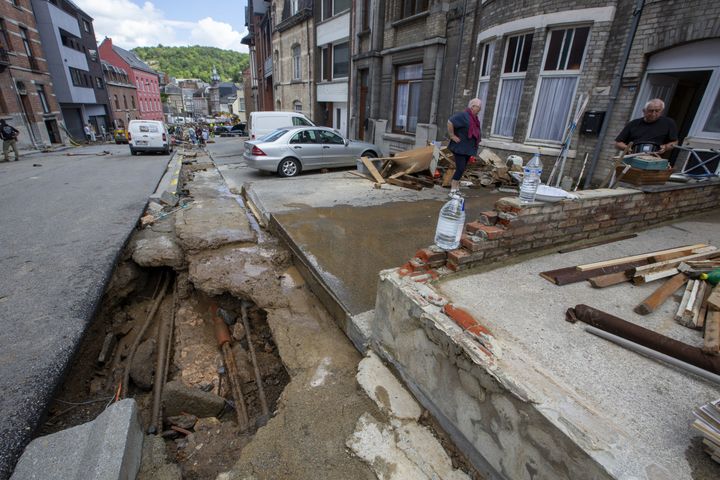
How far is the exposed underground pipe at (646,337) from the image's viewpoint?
68.4 inches

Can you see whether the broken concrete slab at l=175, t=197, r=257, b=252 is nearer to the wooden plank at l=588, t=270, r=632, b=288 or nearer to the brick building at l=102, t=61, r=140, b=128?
the wooden plank at l=588, t=270, r=632, b=288

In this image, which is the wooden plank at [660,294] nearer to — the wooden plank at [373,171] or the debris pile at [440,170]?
the debris pile at [440,170]

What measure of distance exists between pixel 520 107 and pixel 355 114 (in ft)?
27.6

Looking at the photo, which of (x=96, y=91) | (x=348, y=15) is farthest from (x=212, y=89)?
(x=348, y=15)

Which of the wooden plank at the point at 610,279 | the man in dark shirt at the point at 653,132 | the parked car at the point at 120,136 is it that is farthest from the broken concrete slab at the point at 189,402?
the parked car at the point at 120,136

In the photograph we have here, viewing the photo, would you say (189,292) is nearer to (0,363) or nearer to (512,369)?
(0,363)

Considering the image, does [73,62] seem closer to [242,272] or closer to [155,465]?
[242,272]

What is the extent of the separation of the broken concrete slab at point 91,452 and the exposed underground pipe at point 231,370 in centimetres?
95

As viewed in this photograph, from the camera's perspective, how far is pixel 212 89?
71812 mm

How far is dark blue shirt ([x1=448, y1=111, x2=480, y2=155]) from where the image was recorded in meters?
5.93

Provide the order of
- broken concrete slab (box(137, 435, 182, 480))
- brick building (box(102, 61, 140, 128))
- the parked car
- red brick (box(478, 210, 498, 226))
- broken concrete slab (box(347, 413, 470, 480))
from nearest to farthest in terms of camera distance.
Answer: broken concrete slab (box(347, 413, 470, 480)) < broken concrete slab (box(137, 435, 182, 480)) < red brick (box(478, 210, 498, 226)) < the parked car < brick building (box(102, 61, 140, 128))

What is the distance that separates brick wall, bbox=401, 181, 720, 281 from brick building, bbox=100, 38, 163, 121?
53.0 metres

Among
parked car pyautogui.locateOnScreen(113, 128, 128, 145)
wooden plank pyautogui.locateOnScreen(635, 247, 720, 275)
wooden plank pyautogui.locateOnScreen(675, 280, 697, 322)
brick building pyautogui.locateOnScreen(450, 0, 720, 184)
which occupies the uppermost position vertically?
brick building pyautogui.locateOnScreen(450, 0, 720, 184)

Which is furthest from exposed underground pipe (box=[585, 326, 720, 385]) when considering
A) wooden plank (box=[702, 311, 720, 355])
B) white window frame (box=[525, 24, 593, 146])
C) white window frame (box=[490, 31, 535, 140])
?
white window frame (box=[490, 31, 535, 140])
